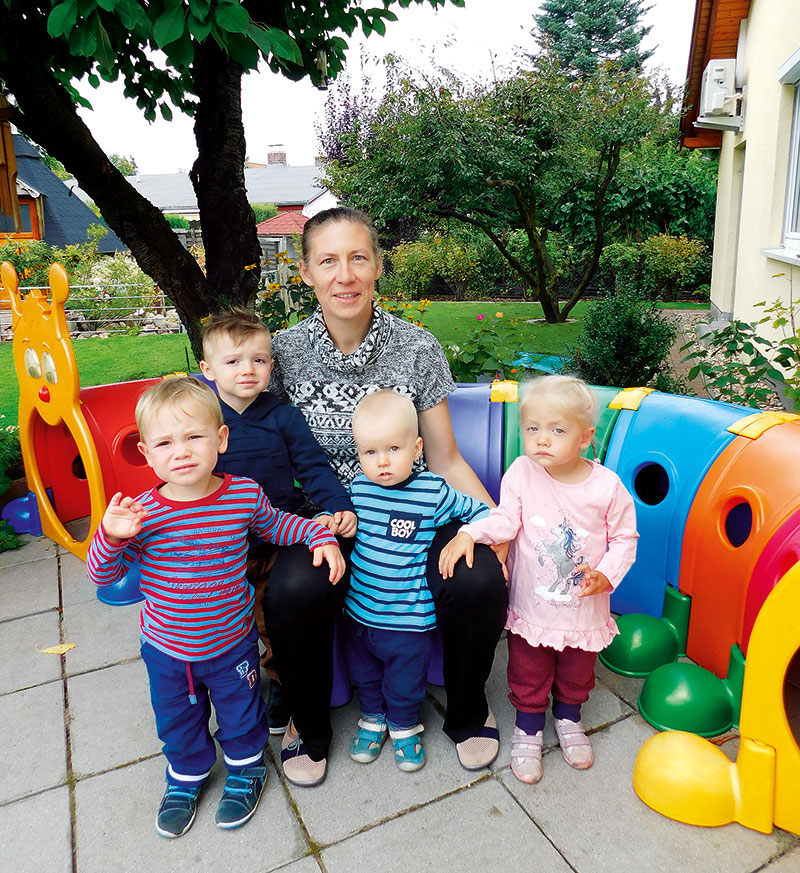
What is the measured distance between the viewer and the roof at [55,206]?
23266 millimetres

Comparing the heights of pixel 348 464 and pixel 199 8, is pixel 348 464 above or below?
below

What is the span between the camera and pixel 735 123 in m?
9.19

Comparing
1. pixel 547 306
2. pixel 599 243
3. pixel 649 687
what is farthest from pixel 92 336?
pixel 649 687

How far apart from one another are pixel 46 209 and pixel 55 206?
77cm

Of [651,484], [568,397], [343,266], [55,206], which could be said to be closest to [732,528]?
[651,484]

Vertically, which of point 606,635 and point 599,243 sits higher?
point 599,243

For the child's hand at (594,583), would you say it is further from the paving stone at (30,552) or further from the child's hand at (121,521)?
the paving stone at (30,552)

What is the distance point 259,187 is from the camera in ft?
138

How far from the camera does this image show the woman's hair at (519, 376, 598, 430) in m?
1.82

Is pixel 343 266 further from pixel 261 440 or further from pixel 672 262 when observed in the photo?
pixel 672 262

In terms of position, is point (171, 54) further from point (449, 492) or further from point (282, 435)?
point (449, 492)

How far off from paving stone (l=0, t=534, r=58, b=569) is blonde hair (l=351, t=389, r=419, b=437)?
2.45 m

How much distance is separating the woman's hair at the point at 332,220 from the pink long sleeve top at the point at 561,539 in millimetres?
987

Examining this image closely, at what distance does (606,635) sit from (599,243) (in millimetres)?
10247
